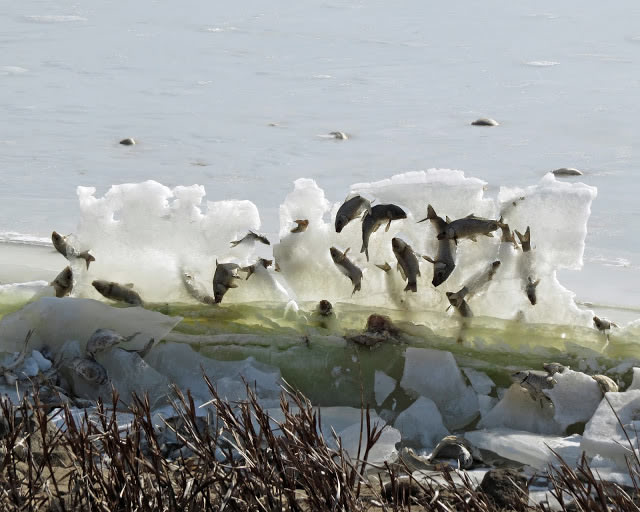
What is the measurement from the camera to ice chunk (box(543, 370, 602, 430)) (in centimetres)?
334

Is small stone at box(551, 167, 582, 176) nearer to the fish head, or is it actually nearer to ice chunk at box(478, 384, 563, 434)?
the fish head

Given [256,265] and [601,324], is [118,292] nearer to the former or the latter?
[256,265]

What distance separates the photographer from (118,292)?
3.94 meters

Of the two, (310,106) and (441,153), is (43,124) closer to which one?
(310,106)

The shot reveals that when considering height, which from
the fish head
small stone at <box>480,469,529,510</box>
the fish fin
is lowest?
small stone at <box>480,469,529,510</box>

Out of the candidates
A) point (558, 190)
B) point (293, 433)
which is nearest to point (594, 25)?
point (558, 190)

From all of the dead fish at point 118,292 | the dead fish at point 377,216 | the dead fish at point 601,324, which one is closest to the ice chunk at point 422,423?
the dead fish at point 377,216

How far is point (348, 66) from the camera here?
1036cm

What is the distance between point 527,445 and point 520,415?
0.24 meters

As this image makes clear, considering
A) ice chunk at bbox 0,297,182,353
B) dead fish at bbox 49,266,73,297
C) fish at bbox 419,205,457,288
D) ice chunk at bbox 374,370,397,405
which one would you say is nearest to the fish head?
fish at bbox 419,205,457,288

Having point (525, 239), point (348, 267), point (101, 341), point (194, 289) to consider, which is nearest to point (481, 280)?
point (525, 239)

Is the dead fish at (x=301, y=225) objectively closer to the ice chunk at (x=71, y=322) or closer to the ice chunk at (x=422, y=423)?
the ice chunk at (x=71, y=322)

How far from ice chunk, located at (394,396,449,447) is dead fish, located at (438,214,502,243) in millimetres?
579

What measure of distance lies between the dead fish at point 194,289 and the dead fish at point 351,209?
58 cm
